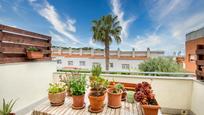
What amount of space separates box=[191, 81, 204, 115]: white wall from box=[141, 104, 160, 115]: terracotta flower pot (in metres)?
1.50

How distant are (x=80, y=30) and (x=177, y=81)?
17.7 feet

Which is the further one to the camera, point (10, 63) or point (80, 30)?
point (80, 30)

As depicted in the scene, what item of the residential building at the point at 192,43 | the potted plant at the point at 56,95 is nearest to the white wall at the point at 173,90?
the potted plant at the point at 56,95

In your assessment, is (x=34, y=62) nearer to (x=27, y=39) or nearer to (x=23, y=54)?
(x=23, y=54)

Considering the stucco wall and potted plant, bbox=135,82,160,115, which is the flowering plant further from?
the stucco wall

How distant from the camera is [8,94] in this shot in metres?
2.38

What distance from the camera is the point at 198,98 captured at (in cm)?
231

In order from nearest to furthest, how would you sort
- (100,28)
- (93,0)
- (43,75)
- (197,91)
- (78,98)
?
(78,98) → (197,91) → (43,75) → (93,0) → (100,28)

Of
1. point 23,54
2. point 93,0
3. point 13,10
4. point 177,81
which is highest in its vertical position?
point 93,0

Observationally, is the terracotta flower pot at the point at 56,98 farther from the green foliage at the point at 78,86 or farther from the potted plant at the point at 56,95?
the green foliage at the point at 78,86

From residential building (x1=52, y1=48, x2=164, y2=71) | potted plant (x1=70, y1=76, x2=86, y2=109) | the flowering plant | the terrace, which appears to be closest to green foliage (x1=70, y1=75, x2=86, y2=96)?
potted plant (x1=70, y1=76, x2=86, y2=109)

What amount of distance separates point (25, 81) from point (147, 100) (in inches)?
100

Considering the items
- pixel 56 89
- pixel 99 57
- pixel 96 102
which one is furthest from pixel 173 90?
pixel 99 57

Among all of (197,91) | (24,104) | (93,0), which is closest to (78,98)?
(24,104)
